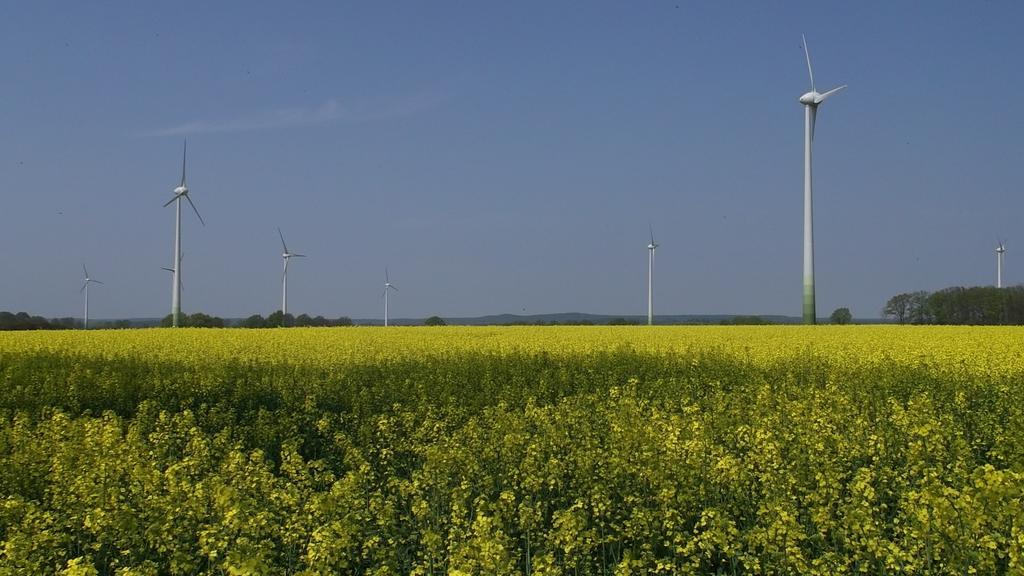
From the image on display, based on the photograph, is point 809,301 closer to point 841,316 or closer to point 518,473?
point 841,316

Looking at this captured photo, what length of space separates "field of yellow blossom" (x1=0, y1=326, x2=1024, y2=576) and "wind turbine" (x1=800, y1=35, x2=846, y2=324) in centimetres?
3137

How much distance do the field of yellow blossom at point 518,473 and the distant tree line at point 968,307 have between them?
196 feet

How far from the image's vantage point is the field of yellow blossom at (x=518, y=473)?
18.9 feet

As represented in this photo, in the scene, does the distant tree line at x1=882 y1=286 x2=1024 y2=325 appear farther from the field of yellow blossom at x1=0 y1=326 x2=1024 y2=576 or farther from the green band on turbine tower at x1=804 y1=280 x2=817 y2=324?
the field of yellow blossom at x1=0 y1=326 x2=1024 y2=576

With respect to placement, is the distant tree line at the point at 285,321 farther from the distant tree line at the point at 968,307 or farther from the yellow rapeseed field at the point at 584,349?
the distant tree line at the point at 968,307

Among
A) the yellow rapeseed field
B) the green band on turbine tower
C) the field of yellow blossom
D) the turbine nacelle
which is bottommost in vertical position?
the field of yellow blossom

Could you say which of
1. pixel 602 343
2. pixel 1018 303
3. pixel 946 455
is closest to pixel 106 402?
pixel 946 455

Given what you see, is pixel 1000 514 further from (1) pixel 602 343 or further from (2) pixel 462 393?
(1) pixel 602 343

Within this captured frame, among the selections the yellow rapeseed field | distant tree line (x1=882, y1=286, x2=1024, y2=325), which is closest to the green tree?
distant tree line (x1=882, y1=286, x2=1024, y2=325)

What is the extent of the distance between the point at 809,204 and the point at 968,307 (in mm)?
35806

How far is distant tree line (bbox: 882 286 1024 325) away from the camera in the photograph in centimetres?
7125

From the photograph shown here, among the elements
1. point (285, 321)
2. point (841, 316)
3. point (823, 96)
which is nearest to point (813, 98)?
point (823, 96)

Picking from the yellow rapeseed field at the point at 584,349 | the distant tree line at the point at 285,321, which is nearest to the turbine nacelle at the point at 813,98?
the yellow rapeseed field at the point at 584,349

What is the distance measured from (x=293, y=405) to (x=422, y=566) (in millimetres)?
10691
